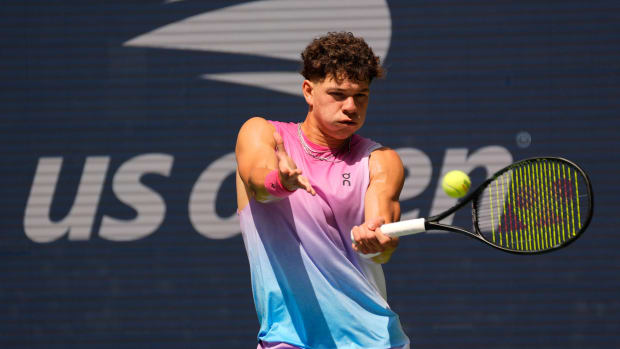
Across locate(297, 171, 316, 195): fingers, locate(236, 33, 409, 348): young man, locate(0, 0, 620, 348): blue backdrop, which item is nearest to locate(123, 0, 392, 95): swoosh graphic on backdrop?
locate(0, 0, 620, 348): blue backdrop

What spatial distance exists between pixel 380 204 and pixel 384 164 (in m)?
0.20

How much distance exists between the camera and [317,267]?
3.44 metres

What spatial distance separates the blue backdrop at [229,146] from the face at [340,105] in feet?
12.2

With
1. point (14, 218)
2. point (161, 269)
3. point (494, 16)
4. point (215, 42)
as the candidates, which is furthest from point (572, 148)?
point (14, 218)

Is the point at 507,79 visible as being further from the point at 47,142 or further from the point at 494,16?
the point at 47,142

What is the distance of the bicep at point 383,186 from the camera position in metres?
3.37

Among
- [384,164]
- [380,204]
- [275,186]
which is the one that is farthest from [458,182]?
[275,186]

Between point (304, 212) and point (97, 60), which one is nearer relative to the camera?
point (304, 212)

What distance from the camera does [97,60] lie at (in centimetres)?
739

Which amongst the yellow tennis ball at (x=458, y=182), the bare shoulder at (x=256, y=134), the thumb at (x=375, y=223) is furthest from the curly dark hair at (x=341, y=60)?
the yellow tennis ball at (x=458, y=182)

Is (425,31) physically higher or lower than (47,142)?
higher

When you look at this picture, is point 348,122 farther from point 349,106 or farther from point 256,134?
point 256,134

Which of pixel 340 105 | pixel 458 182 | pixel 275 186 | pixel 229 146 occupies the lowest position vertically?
pixel 229 146

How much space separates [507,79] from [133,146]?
3.05 m
